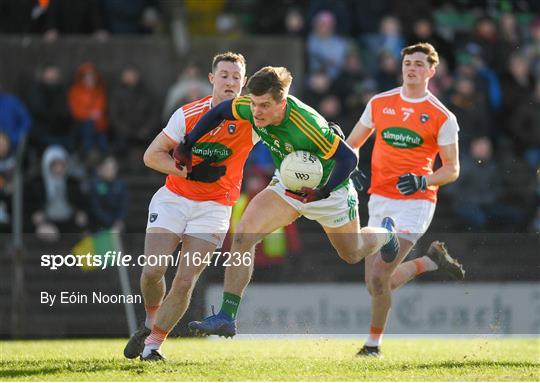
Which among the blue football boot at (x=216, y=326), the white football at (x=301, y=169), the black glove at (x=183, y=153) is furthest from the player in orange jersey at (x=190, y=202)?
the white football at (x=301, y=169)

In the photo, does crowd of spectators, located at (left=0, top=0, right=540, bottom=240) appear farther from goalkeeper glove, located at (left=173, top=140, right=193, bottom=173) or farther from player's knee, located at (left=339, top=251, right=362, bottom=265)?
goalkeeper glove, located at (left=173, top=140, right=193, bottom=173)

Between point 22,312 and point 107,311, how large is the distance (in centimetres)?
217

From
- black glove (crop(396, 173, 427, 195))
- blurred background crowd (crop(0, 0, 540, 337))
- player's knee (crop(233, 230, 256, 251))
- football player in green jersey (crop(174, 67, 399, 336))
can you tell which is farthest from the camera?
blurred background crowd (crop(0, 0, 540, 337))

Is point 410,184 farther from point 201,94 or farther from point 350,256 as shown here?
point 201,94

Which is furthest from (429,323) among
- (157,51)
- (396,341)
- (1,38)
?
(1,38)

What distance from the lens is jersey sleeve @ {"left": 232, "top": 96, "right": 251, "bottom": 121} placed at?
995cm

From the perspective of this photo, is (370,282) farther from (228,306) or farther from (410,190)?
(228,306)

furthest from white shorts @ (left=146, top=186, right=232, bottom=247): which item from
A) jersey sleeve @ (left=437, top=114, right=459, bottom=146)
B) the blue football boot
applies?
jersey sleeve @ (left=437, top=114, right=459, bottom=146)

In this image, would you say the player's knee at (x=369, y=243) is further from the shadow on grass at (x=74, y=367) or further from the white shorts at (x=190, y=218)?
the shadow on grass at (x=74, y=367)

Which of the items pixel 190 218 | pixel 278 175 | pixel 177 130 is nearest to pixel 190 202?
pixel 190 218

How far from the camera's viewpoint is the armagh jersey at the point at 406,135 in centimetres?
1155

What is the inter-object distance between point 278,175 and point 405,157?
1.72 m

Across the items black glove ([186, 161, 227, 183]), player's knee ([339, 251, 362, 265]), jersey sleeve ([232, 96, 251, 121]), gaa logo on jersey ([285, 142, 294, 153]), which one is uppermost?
jersey sleeve ([232, 96, 251, 121])

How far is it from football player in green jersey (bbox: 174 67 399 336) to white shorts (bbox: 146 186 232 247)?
1.13 feet
